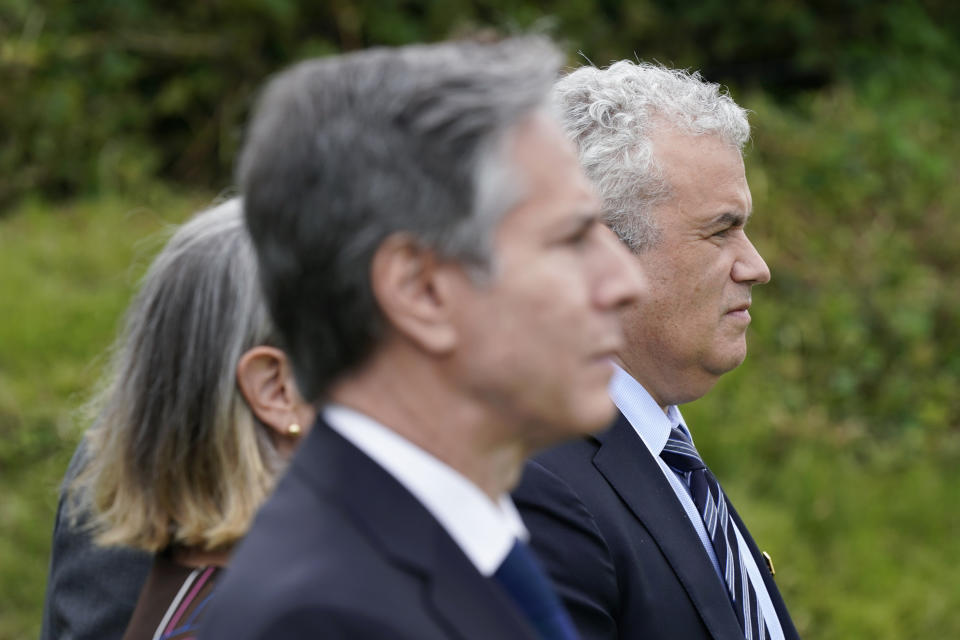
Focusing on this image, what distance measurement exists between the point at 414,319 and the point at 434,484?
18 centimetres

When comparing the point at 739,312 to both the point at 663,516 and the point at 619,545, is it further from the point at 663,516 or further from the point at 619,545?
the point at 619,545

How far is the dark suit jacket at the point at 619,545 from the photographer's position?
1.95m


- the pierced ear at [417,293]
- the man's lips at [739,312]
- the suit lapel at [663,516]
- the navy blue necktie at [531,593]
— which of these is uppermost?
the pierced ear at [417,293]

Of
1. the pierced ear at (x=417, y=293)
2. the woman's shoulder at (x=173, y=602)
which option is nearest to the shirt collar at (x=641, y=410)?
the woman's shoulder at (x=173, y=602)

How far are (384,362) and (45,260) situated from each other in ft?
16.9

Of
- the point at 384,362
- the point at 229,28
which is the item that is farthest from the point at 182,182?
the point at 384,362

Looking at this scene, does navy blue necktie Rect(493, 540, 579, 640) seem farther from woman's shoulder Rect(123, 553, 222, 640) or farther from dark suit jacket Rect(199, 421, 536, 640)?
woman's shoulder Rect(123, 553, 222, 640)

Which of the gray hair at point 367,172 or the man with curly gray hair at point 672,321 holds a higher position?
the gray hair at point 367,172

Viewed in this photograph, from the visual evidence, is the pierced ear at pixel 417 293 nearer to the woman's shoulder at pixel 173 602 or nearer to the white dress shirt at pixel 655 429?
the woman's shoulder at pixel 173 602

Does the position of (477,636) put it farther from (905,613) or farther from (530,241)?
(905,613)

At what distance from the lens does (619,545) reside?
79.0 inches

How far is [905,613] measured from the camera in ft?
16.0

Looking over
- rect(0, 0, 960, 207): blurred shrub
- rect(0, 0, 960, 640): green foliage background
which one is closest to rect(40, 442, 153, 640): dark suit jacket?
rect(0, 0, 960, 640): green foliage background

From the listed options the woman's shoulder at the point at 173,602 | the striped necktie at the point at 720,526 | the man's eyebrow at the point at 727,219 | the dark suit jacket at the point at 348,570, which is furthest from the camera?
the man's eyebrow at the point at 727,219
